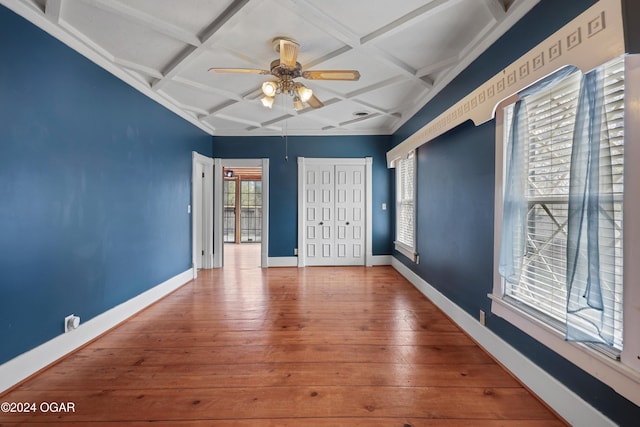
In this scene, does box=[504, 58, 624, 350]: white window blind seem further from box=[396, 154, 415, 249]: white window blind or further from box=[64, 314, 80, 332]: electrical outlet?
box=[64, 314, 80, 332]: electrical outlet

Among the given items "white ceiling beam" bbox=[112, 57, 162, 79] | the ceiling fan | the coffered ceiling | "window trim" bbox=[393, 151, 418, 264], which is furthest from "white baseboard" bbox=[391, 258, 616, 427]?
"white ceiling beam" bbox=[112, 57, 162, 79]

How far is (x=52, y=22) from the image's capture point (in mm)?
1937

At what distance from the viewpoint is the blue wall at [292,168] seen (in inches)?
201

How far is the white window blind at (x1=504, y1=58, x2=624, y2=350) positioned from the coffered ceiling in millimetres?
707

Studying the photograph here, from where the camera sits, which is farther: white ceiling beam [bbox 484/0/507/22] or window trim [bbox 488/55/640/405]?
white ceiling beam [bbox 484/0/507/22]

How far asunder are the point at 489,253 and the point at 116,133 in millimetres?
3665

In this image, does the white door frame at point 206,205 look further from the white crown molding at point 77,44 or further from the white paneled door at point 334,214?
the white paneled door at point 334,214

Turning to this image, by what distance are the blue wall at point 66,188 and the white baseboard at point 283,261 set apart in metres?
2.12

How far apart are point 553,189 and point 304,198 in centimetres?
394

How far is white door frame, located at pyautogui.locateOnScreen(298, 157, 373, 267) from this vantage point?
5094 mm

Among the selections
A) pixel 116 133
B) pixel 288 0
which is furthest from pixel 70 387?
pixel 288 0

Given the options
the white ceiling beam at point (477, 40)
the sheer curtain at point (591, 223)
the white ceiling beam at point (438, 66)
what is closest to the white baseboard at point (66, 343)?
the sheer curtain at point (591, 223)

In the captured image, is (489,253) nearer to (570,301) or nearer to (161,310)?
(570,301)

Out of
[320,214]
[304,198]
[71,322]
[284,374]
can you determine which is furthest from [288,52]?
[320,214]
